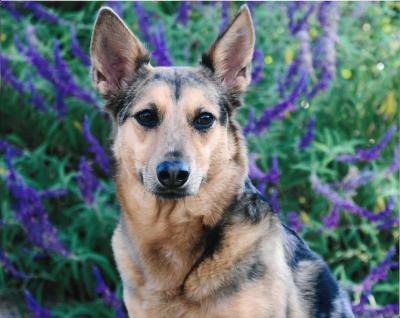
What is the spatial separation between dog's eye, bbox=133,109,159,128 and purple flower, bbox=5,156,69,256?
1483 millimetres

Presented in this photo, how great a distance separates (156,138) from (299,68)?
2.29 meters

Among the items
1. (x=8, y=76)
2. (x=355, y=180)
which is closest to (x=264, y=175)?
(x=355, y=180)

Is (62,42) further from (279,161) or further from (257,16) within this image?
(279,161)

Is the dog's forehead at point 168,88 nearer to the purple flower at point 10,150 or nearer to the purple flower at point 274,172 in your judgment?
the purple flower at point 274,172

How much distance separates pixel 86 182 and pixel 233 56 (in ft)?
4.98

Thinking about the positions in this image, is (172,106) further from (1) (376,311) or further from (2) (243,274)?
(1) (376,311)

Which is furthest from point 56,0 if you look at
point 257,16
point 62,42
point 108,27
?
point 108,27

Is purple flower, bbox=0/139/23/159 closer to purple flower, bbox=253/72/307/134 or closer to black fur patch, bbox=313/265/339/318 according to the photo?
purple flower, bbox=253/72/307/134

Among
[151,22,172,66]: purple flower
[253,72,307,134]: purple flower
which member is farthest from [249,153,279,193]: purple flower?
[151,22,172,66]: purple flower

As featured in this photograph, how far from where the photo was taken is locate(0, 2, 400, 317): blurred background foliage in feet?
16.8

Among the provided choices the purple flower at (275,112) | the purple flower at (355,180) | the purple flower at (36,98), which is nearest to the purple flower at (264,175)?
the purple flower at (275,112)

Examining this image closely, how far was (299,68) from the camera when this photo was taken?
555cm

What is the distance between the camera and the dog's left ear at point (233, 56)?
12.6 feet

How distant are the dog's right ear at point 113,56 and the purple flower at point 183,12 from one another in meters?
1.92
